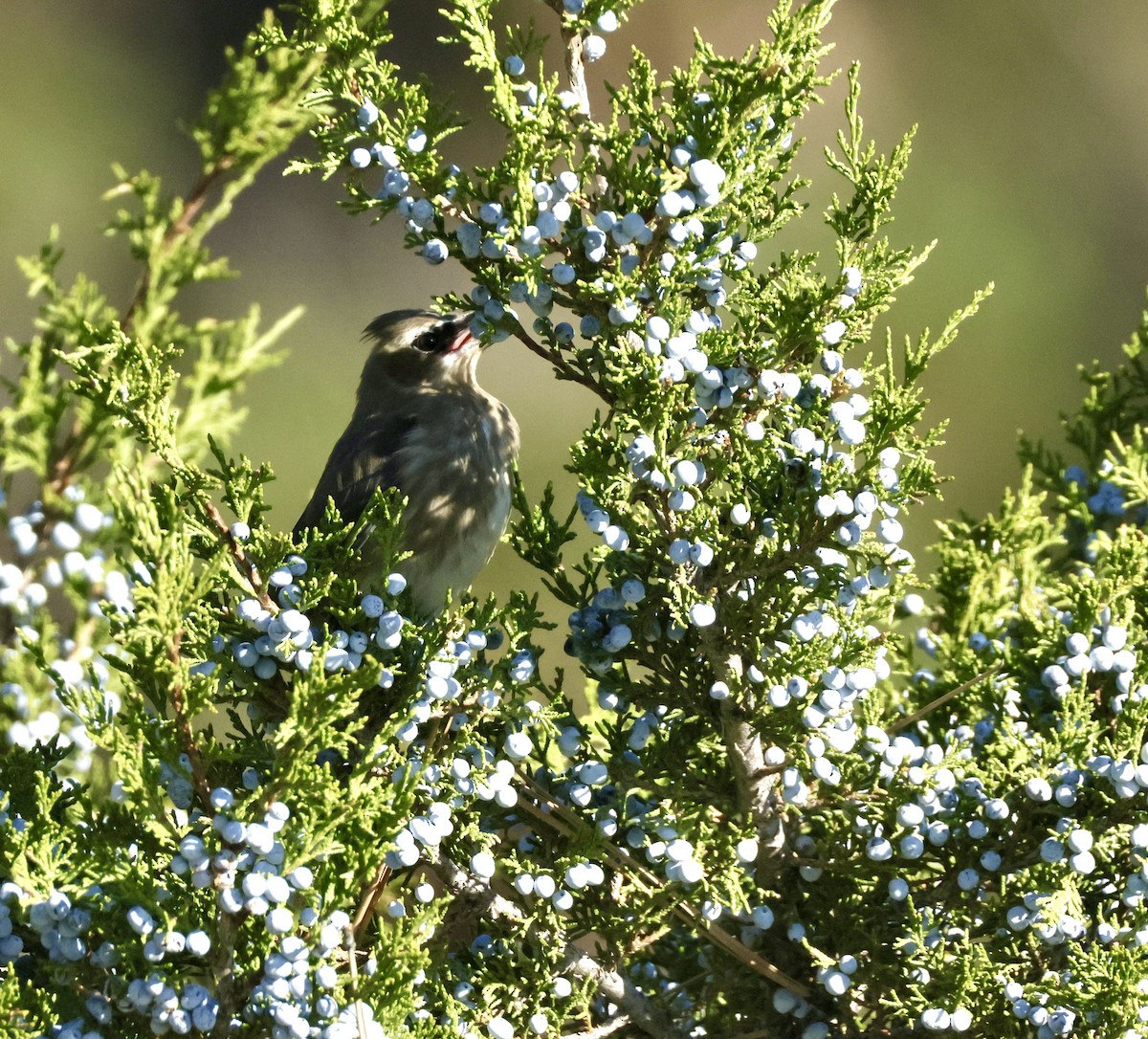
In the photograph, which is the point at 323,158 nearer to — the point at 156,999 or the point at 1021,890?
the point at 156,999

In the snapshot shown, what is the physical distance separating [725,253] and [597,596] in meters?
0.51

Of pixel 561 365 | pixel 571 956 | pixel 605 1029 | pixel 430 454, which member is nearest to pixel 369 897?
pixel 571 956

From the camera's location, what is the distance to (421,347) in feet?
11.5

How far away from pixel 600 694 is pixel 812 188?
21.1 feet

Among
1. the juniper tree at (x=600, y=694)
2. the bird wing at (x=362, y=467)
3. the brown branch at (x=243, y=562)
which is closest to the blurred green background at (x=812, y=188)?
the bird wing at (x=362, y=467)

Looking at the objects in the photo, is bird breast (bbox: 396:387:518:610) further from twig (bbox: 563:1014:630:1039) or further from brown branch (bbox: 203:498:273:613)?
twig (bbox: 563:1014:630:1039)

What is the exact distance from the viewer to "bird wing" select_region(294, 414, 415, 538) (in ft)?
9.73

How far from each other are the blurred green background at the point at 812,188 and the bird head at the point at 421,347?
10.8 ft

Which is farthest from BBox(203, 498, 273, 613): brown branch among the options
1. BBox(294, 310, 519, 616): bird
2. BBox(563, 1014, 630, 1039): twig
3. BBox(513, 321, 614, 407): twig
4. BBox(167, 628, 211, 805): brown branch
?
BBox(563, 1014, 630, 1039): twig

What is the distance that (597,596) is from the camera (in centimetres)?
207

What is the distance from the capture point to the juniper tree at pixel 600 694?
1735mm

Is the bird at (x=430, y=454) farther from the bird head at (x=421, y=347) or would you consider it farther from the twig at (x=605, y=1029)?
the twig at (x=605, y=1029)

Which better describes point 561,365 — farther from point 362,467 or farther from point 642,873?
point 362,467

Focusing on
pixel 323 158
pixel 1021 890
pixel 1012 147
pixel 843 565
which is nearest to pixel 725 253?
pixel 843 565
